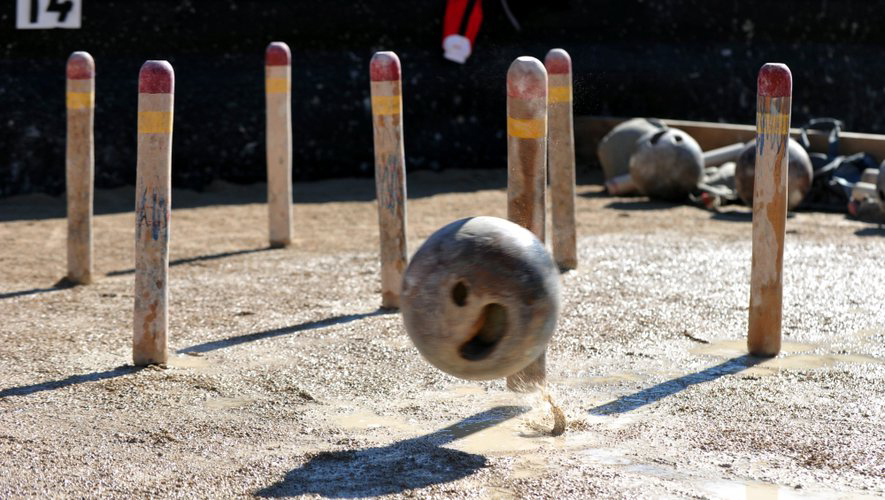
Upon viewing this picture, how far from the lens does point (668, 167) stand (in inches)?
448

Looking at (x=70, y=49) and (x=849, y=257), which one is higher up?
(x=70, y=49)

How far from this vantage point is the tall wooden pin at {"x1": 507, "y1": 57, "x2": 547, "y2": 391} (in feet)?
16.3

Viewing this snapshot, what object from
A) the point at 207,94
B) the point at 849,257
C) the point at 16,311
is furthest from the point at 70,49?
the point at 849,257

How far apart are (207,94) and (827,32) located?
795cm

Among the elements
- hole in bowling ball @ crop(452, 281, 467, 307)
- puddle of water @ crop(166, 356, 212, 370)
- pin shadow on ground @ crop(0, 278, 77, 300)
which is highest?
hole in bowling ball @ crop(452, 281, 467, 307)

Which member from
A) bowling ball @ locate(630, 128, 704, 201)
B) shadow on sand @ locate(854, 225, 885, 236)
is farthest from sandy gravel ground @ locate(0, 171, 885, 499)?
bowling ball @ locate(630, 128, 704, 201)

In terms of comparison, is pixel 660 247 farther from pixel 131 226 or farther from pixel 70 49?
pixel 70 49

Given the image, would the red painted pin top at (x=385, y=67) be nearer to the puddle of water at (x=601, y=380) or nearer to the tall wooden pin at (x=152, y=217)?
the tall wooden pin at (x=152, y=217)

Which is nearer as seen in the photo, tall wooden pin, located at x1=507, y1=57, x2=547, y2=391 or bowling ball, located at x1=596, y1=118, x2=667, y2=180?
tall wooden pin, located at x1=507, y1=57, x2=547, y2=391

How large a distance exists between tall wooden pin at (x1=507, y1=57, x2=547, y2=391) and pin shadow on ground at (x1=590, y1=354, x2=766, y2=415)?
315 mm

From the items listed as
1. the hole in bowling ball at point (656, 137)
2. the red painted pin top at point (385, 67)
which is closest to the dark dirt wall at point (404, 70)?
the hole in bowling ball at point (656, 137)

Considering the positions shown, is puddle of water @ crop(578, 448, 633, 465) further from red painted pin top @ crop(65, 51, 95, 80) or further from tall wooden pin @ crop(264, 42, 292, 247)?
tall wooden pin @ crop(264, 42, 292, 247)

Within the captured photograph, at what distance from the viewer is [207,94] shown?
12.4 metres

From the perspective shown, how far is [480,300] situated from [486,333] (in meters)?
0.16
